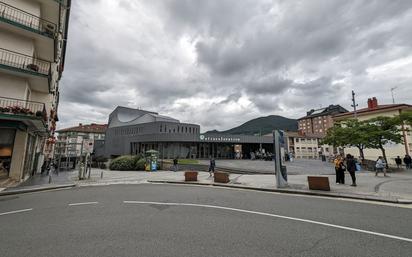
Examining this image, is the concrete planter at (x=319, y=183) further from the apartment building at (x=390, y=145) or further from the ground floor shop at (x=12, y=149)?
the apartment building at (x=390, y=145)

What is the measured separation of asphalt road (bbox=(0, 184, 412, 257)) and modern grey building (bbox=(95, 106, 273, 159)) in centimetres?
3580

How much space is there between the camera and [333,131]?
28.9 m

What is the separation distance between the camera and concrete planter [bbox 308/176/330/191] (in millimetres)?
10664

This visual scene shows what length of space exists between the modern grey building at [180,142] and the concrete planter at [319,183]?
1321 inches

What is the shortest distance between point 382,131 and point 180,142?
32.3m

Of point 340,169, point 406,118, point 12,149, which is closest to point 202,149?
point 406,118

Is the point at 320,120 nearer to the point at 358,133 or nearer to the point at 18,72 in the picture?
the point at 358,133

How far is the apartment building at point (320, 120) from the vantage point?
106062mm

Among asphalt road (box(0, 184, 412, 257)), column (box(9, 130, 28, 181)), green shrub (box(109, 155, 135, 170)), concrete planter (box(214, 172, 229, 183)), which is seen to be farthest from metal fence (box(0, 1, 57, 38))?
green shrub (box(109, 155, 135, 170))

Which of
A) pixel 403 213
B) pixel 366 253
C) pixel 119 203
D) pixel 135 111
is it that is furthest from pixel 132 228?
pixel 135 111

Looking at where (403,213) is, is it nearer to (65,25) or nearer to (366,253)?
(366,253)

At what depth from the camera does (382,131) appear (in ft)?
80.1

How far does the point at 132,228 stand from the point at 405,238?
618cm

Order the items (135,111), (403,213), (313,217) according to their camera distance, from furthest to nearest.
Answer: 1. (135,111)
2. (403,213)
3. (313,217)
